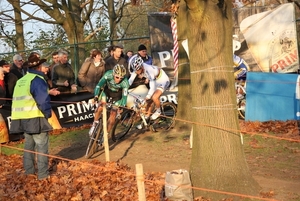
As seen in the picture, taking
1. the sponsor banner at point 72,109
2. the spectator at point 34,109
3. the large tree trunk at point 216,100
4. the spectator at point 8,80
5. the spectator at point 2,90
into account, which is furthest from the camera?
the sponsor banner at point 72,109

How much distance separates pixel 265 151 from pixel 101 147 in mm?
3572

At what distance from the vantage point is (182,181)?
855cm

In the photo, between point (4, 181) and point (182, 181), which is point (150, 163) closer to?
point (4, 181)

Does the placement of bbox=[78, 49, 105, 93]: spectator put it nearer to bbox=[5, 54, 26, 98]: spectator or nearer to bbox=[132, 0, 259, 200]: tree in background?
Result: bbox=[5, 54, 26, 98]: spectator

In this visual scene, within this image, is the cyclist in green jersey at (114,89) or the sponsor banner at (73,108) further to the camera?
the sponsor banner at (73,108)

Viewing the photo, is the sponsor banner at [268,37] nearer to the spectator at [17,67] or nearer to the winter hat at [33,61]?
the spectator at [17,67]

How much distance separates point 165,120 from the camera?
634 inches

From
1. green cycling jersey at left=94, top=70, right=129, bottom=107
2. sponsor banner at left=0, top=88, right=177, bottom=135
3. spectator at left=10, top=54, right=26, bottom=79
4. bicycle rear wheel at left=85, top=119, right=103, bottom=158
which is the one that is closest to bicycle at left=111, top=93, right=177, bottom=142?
green cycling jersey at left=94, top=70, right=129, bottom=107

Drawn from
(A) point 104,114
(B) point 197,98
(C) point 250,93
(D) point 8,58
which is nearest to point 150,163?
(A) point 104,114

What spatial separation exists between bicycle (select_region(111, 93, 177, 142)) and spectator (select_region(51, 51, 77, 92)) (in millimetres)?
2687

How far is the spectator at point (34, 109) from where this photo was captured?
35.0 ft

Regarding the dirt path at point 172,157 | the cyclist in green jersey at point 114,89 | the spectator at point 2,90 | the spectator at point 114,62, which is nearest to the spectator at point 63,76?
the spectator at point 114,62

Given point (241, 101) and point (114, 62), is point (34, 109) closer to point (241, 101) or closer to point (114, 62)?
point (114, 62)

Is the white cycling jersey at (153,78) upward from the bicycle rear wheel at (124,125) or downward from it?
upward
